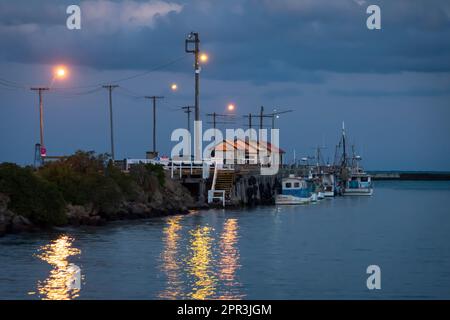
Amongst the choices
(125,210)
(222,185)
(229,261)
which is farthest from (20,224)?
(222,185)

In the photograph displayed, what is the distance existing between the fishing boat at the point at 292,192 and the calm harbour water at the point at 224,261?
30221 millimetres

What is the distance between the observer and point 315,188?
108312mm

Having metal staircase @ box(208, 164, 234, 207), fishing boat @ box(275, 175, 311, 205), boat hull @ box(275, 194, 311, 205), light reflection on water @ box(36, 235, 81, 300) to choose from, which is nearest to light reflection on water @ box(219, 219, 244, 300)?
light reflection on water @ box(36, 235, 81, 300)

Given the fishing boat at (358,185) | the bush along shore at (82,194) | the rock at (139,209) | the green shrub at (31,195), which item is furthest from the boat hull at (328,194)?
the green shrub at (31,195)

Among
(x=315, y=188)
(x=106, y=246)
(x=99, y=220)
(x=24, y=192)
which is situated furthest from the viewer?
(x=315, y=188)

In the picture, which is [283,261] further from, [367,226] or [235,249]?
[367,226]

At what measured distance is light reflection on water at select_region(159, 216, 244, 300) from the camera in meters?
31.4

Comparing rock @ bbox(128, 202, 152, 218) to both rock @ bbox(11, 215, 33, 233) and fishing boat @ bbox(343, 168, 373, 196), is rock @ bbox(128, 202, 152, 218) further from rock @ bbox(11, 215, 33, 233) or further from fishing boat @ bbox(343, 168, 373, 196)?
fishing boat @ bbox(343, 168, 373, 196)

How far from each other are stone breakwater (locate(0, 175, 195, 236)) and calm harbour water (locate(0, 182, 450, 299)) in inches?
41.5

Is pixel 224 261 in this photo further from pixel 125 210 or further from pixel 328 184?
pixel 328 184

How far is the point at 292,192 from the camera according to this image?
93.4m

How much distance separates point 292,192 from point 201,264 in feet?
183

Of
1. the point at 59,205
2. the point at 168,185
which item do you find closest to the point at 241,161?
the point at 168,185
